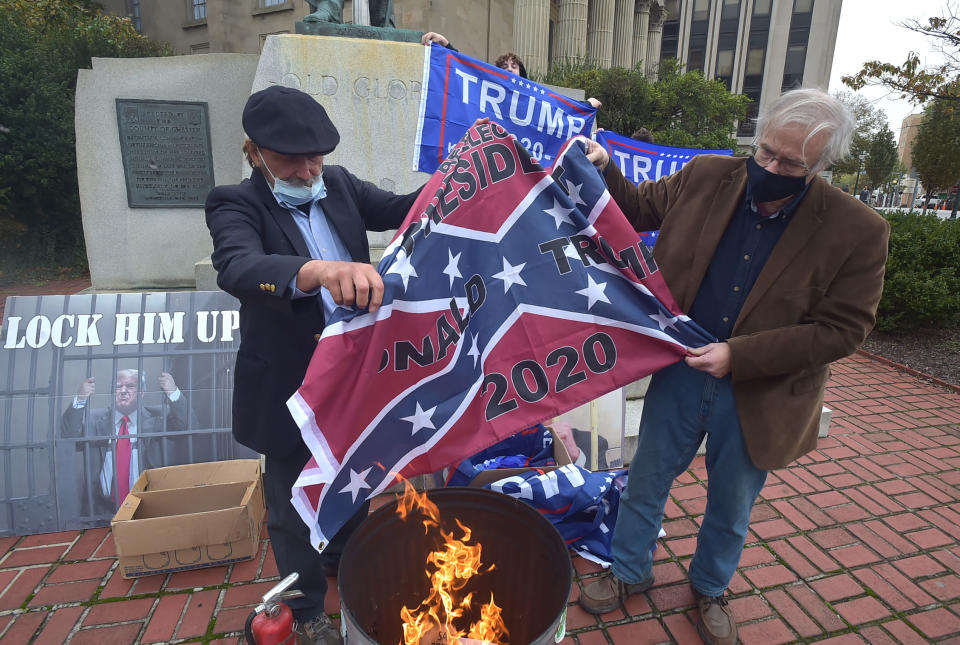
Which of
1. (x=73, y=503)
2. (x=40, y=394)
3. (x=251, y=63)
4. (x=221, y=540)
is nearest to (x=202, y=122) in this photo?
(x=251, y=63)

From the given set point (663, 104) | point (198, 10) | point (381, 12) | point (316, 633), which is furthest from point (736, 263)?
point (198, 10)

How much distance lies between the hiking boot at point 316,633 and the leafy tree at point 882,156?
37.3 m

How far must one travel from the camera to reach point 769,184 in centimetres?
181

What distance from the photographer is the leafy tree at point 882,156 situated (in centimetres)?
2891

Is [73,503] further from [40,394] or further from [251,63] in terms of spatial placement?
[251,63]

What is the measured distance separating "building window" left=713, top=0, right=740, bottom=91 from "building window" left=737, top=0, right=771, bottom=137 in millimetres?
1143

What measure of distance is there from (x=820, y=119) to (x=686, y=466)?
1.48 meters

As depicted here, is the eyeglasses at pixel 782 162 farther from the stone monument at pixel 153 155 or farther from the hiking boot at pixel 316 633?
the stone monument at pixel 153 155

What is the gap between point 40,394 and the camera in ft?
9.84

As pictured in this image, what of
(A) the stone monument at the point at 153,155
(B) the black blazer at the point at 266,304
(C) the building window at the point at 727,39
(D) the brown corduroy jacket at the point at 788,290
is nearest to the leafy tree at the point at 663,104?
(A) the stone monument at the point at 153,155

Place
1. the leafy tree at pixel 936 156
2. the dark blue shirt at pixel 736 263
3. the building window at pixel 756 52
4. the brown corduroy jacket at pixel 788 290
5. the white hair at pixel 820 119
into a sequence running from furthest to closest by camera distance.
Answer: the building window at pixel 756 52, the leafy tree at pixel 936 156, the dark blue shirt at pixel 736 263, the brown corduroy jacket at pixel 788 290, the white hair at pixel 820 119

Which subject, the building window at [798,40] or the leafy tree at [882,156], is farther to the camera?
the building window at [798,40]

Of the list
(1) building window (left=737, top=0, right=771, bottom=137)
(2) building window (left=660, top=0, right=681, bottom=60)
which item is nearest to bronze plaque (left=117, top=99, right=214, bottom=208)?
(1) building window (left=737, top=0, right=771, bottom=137)

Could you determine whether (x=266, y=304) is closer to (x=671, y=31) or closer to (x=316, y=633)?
(x=316, y=633)
